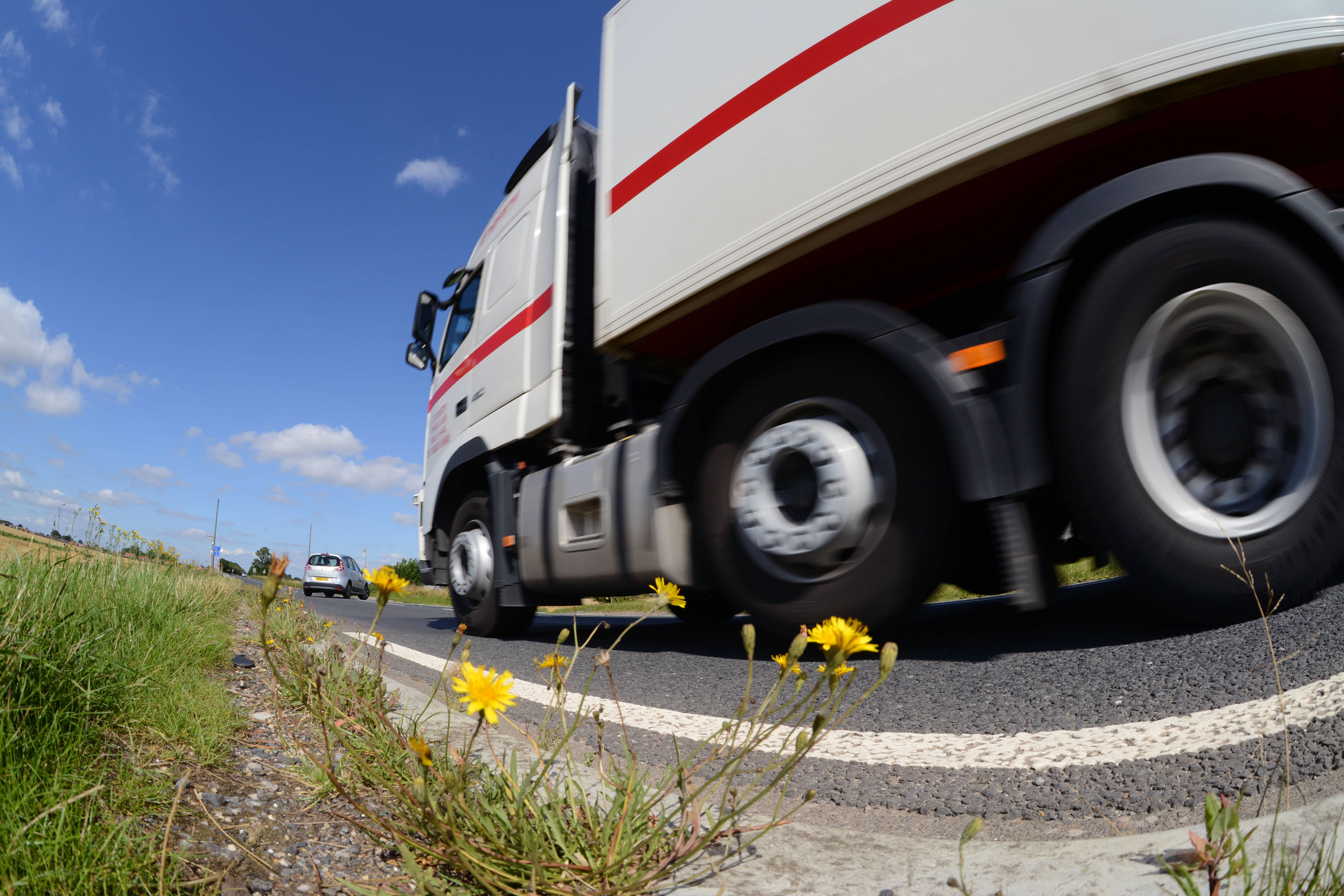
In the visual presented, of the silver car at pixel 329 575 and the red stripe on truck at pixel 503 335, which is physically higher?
the red stripe on truck at pixel 503 335

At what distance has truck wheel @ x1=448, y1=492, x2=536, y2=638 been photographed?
16.3 feet

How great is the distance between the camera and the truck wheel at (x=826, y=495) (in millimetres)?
2426

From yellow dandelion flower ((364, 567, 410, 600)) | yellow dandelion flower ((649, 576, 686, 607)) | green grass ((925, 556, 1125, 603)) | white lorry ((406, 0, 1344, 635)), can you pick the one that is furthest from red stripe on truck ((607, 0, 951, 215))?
yellow dandelion flower ((364, 567, 410, 600))

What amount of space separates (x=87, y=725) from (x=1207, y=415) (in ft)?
9.44

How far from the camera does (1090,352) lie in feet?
6.67

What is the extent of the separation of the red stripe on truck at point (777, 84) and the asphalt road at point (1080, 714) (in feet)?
7.07

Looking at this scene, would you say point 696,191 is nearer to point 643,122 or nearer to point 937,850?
point 643,122

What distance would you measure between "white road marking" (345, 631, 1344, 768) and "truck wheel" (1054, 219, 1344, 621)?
0.51m

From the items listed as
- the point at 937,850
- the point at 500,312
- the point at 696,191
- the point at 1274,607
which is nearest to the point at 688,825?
the point at 937,850

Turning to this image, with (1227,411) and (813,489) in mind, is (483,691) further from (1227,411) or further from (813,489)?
(1227,411)

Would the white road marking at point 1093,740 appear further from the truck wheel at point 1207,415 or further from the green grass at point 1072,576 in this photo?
the green grass at point 1072,576

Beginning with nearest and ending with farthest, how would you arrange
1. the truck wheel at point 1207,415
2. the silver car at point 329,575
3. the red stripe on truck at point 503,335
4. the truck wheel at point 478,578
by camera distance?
the truck wheel at point 1207,415 → the red stripe on truck at point 503,335 → the truck wheel at point 478,578 → the silver car at point 329,575

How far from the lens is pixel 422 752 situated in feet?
3.03

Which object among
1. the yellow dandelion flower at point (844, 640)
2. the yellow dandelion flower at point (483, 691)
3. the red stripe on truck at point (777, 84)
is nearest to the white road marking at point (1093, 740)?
the yellow dandelion flower at point (844, 640)
